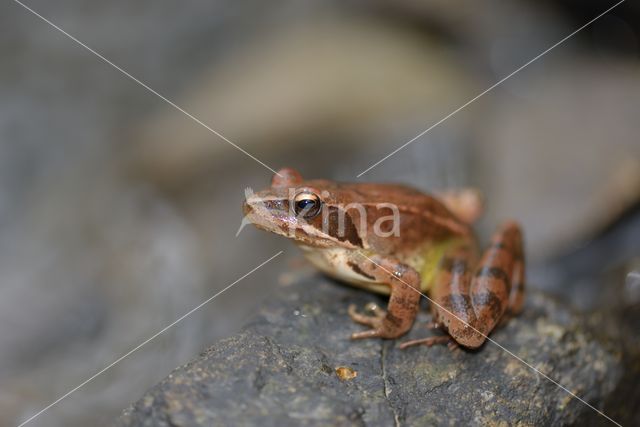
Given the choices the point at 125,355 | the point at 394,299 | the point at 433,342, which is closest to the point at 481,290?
the point at 433,342

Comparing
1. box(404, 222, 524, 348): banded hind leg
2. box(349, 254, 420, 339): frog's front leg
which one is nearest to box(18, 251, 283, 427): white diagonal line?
box(349, 254, 420, 339): frog's front leg

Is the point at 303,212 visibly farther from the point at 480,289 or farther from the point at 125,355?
the point at 125,355

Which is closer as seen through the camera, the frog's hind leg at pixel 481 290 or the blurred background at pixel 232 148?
the frog's hind leg at pixel 481 290

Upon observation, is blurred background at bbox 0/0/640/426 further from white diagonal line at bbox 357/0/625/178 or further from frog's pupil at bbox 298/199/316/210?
frog's pupil at bbox 298/199/316/210

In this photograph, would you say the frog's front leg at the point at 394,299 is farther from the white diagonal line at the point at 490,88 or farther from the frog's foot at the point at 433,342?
the white diagonal line at the point at 490,88

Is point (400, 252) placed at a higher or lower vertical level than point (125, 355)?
higher

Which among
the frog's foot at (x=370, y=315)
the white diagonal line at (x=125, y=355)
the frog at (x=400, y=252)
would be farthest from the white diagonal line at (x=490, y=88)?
the frog's foot at (x=370, y=315)
